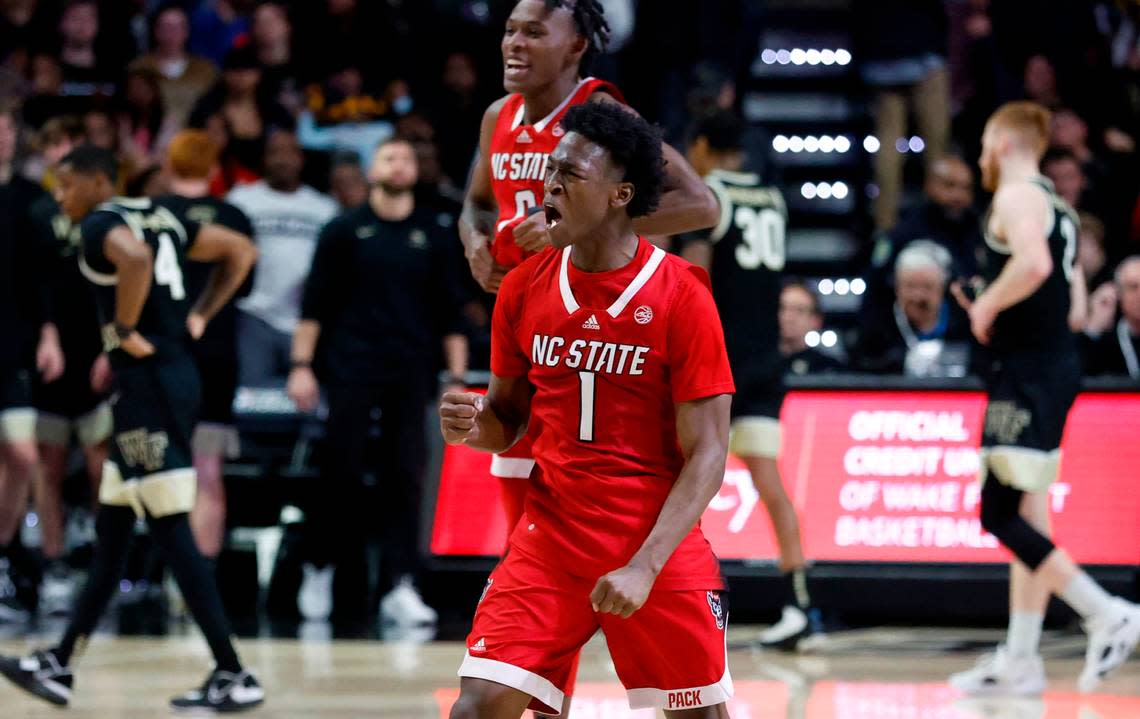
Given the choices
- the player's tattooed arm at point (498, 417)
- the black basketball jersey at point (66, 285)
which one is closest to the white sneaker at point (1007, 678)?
the player's tattooed arm at point (498, 417)

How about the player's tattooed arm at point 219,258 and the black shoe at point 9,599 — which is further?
the black shoe at point 9,599

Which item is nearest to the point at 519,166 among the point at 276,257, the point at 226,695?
the point at 226,695

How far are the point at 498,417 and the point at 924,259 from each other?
5365 millimetres

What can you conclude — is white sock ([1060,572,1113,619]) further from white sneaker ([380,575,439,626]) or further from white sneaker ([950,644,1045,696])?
white sneaker ([380,575,439,626])

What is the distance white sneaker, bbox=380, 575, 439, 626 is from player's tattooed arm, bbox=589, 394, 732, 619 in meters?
4.52

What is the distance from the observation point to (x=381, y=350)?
8.33m

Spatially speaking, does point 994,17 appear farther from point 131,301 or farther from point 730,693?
point 730,693

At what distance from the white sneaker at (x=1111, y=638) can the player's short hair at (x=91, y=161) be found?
4241mm

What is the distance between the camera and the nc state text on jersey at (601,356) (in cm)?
→ 368

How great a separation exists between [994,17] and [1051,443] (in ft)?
21.5

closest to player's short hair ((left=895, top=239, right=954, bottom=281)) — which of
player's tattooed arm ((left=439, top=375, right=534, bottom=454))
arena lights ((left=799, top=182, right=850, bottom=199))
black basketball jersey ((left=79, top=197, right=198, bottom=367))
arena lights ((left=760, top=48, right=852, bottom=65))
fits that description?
arena lights ((left=799, top=182, right=850, bottom=199))

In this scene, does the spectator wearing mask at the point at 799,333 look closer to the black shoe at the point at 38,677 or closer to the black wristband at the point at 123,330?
the black wristband at the point at 123,330

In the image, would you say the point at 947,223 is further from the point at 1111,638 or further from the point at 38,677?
the point at 38,677

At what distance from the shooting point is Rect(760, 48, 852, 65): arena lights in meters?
12.3
